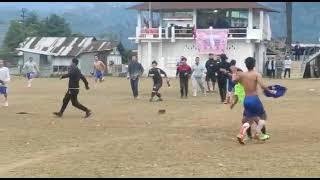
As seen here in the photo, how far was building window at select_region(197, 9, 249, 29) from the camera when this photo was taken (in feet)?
198

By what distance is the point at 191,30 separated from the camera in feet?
193

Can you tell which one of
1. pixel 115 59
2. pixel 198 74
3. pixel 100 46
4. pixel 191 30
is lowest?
pixel 115 59

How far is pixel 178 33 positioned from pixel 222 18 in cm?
445

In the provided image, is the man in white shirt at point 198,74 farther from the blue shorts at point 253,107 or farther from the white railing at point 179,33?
the white railing at point 179,33

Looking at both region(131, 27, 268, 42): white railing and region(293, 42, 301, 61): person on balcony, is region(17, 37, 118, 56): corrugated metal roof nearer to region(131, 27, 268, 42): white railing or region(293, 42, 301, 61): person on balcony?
region(131, 27, 268, 42): white railing

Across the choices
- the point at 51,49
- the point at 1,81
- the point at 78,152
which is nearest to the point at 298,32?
the point at 51,49

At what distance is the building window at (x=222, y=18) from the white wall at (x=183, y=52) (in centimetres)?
245

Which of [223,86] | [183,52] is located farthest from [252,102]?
[183,52]

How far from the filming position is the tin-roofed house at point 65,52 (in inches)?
2889

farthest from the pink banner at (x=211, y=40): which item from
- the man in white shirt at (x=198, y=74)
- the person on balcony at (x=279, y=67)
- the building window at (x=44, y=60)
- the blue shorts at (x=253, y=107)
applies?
the blue shorts at (x=253, y=107)

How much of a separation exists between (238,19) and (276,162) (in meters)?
51.7

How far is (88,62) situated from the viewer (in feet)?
241

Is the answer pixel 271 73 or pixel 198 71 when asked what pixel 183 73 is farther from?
pixel 271 73

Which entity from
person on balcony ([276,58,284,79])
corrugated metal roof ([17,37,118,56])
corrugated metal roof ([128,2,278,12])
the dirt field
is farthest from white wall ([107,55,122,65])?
the dirt field
